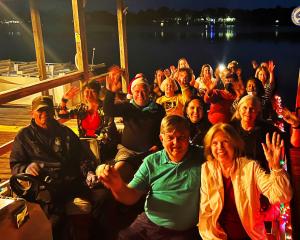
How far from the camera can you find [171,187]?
Answer: 2396 millimetres

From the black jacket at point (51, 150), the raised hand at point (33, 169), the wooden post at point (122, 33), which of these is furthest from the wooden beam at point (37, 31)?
the raised hand at point (33, 169)

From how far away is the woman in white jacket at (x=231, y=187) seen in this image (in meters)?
2.19

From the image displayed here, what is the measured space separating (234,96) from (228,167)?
263 centimetres

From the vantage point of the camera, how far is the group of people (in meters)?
2.22

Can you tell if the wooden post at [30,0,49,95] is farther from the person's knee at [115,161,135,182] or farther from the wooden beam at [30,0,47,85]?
the person's knee at [115,161,135,182]

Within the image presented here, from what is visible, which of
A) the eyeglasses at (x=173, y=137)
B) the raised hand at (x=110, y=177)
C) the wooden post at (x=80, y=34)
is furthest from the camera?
the wooden post at (x=80, y=34)

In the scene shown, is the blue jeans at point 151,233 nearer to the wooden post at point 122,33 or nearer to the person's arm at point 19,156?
the person's arm at point 19,156

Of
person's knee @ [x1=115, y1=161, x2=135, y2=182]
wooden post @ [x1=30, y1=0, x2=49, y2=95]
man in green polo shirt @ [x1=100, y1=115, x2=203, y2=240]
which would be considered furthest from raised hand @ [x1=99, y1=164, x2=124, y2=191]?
wooden post @ [x1=30, y1=0, x2=49, y2=95]

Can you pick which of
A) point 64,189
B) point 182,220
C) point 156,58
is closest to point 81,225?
point 64,189

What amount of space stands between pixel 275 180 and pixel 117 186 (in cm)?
99

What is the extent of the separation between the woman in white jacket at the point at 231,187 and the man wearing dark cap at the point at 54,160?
1170 millimetres

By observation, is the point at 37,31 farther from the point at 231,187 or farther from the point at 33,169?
the point at 231,187

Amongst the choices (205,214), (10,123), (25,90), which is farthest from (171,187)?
(10,123)

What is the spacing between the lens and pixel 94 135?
416 centimetres
